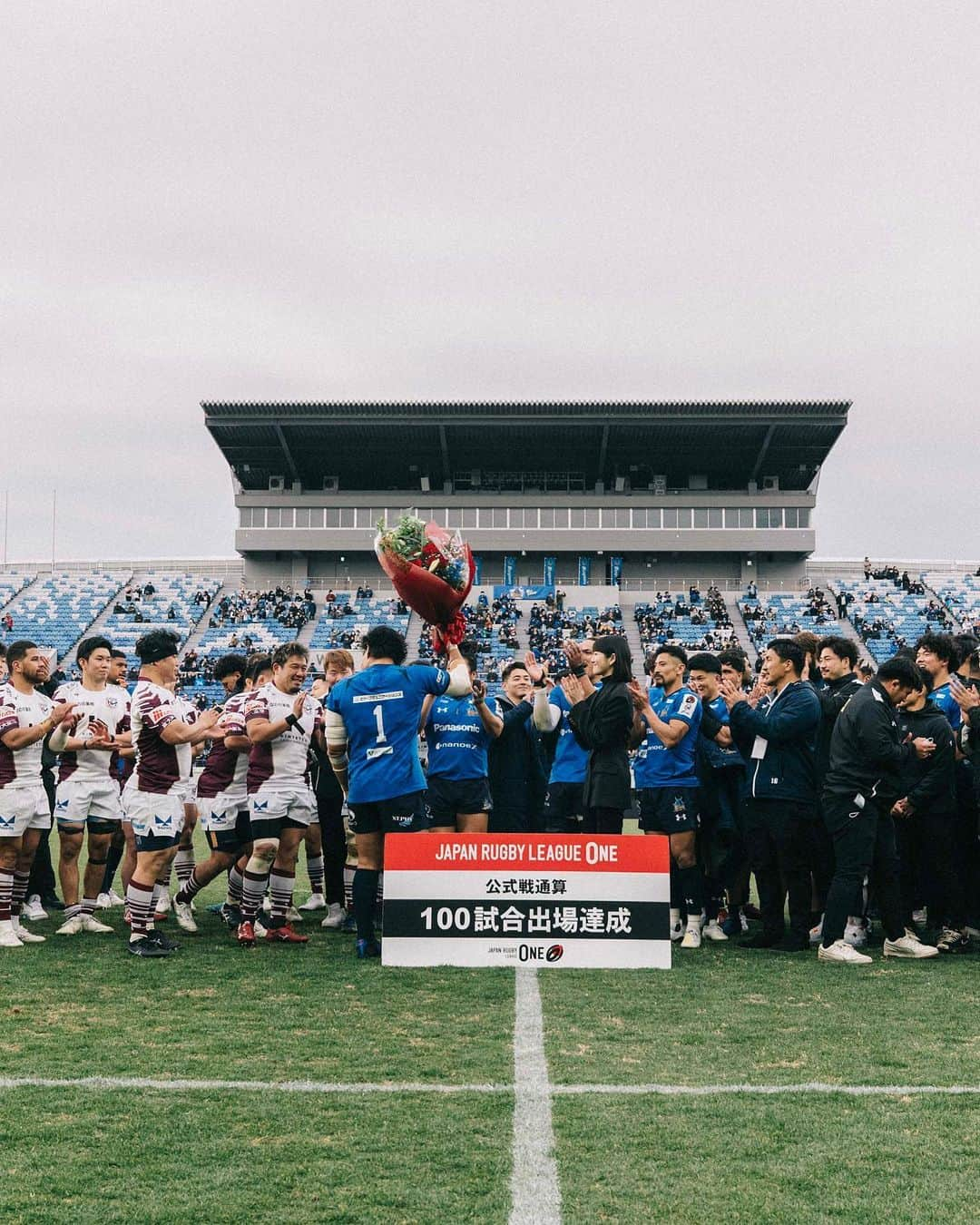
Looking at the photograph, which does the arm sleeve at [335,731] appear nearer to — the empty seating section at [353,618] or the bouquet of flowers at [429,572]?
the bouquet of flowers at [429,572]

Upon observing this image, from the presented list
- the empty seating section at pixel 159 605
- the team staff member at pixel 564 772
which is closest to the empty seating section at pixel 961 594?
the empty seating section at pixel 159 605

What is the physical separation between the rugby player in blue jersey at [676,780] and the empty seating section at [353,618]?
3653 centimetres

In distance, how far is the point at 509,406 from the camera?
4791 cm

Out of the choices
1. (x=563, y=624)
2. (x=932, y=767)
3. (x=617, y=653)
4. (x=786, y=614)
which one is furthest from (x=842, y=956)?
(x=786, y=614)

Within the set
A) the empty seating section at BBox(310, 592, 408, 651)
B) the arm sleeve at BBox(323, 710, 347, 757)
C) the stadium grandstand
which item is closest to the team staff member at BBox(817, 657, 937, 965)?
the arm sleeve at BBox(323, 710, 347, 757)

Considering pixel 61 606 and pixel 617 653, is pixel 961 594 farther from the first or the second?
pixel 617 653

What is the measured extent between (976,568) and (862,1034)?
5327 cm

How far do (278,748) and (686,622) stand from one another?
40.1m

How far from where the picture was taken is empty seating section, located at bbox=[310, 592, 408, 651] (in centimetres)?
4622

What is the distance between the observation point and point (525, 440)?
5000 centimetres

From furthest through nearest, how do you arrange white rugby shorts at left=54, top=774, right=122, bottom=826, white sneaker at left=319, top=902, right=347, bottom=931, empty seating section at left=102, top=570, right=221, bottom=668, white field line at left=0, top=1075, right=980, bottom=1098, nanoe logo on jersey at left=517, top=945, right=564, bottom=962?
empty seating section at left=102, top=570, right=221, bottom=668
white sneaker at left=319, top=902, right=347, bottom=931
white rugby shorts at left=54, top=774, right=122, bottom=826
nanoe logo on jersey at left=517, top=945, right=564, bottom=962
white field line at left=0, top=1075, right=980, bottom=1098

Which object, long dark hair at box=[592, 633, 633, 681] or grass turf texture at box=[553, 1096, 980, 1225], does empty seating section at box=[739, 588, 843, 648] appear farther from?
grass turf texture at box=[553, 1096, 980, 1225]

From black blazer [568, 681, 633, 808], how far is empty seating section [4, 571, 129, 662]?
40.1 meters

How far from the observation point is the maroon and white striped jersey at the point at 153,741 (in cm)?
789
